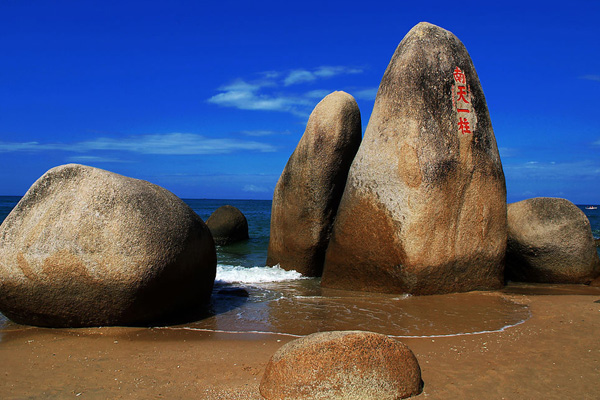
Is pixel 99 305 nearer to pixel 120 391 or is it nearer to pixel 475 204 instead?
pixel 120 391

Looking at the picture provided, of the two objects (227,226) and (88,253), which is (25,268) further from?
(227,226)

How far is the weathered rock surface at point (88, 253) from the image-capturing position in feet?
15.6

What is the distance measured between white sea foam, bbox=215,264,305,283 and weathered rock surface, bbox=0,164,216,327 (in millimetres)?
3058

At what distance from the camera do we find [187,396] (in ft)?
10.7

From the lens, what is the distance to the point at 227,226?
15.9 meters

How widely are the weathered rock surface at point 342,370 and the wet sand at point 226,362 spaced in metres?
0.20

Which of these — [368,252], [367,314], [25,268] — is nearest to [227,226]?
[368,252]

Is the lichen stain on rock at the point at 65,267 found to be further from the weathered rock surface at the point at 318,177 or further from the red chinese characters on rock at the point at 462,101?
the red chinese characters on rock at the point at 462,101

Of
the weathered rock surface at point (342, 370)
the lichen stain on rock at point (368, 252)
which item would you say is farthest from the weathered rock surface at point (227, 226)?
the weathered rock surface at point (342, 370)

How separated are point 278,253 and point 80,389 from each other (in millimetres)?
5844

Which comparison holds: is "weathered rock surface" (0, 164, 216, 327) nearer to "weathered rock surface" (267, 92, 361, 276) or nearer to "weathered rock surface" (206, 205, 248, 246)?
"weathered rock surface" (267, 92, 361, 276)

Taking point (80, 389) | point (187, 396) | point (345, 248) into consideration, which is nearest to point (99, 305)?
point (80, 389)

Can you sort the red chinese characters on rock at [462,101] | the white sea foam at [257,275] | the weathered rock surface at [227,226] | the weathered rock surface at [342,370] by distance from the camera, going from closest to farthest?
the weathered rock surface at [342,370]
the red chinese characters on rock at [462,101]
the white sea foam at [257,275]
the weathered rock surface at [227,226]

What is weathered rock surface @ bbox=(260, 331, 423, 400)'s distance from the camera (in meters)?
3.02
